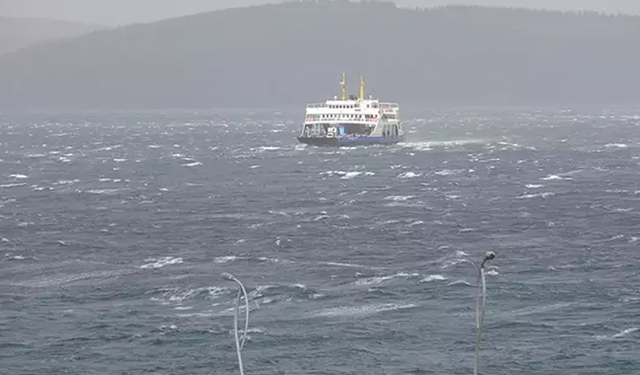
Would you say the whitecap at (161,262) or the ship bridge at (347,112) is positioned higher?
the ship bridge at (347,112)

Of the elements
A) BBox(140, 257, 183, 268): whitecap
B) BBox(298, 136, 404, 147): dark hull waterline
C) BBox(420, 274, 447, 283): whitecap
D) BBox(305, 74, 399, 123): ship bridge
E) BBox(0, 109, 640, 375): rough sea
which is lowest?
BBox(298, 136, 404, 147): dark hull waterline

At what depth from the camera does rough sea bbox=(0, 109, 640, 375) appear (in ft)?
163

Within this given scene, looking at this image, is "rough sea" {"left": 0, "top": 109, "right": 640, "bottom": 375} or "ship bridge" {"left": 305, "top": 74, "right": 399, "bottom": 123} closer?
"rough sea" {"left": 0, "top": 109, "right": 640, "bottom": 375}

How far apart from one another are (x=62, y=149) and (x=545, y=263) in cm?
12397

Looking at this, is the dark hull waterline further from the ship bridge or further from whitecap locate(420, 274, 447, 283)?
whitecap locate(420, 274, 447, 283)

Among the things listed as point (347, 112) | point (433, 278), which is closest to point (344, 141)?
point (347, 112)

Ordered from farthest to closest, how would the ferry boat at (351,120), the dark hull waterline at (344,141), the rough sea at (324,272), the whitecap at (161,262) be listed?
the ferry boat at (351,120), the dark hull waterline at (344,141), the whitecap at (161,262), the rough sea at (324,272)

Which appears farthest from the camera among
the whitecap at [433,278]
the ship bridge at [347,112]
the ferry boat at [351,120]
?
the ship bridge at [347,112]

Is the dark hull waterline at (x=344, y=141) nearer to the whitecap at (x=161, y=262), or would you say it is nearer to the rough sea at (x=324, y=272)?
the rough sea at (x=324, y=272)

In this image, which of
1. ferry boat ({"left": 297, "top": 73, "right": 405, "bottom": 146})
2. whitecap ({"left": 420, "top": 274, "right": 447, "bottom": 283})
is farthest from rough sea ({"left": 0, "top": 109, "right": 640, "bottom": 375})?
ferry boat ({"left": 297, "top": 73, "right": 405, "bottom": 146})

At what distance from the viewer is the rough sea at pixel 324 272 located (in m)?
49.6

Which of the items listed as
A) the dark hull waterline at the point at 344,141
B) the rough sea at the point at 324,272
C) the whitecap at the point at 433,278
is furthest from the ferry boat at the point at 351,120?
the whitecap at the point at 433,278

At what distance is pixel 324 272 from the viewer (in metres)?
65.3

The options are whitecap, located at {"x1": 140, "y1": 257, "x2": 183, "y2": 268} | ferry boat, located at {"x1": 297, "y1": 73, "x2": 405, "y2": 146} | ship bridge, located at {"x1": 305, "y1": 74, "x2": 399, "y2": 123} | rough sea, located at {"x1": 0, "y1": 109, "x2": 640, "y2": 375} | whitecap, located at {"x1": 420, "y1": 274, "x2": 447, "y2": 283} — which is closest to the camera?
rough sea, located at {"x1": 0, "y1": 109, "x2": 640, "y2": 375}
